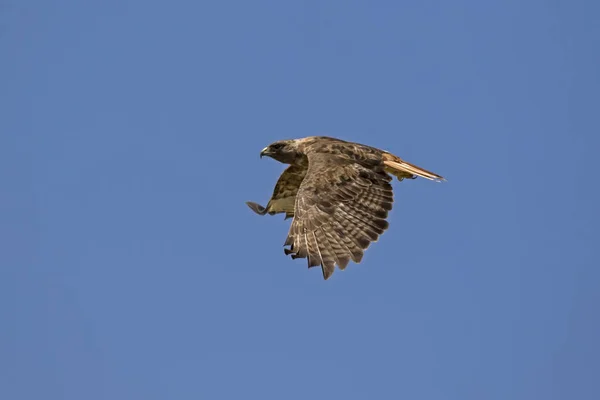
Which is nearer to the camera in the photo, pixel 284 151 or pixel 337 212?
pixel 337 212

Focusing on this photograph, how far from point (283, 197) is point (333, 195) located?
229cm

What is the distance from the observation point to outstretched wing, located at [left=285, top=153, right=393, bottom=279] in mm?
15688

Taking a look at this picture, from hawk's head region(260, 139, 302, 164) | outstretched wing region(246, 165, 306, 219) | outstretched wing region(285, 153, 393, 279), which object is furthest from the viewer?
hawk's head region(260, 139, 302, 164)

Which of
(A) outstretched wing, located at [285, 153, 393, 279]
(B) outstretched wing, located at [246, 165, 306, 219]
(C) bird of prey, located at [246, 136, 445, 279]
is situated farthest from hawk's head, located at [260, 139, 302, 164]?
(A) outstretched wing, located at [285, 153, 393, 279]

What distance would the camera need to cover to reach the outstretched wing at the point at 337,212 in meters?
15.7

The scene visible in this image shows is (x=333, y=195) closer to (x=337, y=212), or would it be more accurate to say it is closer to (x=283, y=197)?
(x=337, y=212)

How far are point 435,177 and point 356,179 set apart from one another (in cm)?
170

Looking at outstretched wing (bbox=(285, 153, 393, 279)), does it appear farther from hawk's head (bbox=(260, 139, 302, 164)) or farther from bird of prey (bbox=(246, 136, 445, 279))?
hawk's head (bbox=(260, 139, 302, 164))

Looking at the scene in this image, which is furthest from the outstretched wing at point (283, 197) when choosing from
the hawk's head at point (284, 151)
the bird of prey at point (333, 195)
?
the hawk's head at point (284, 151)

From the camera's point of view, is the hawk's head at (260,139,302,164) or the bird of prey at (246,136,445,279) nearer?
the bird of prey at (246,136,445,279)

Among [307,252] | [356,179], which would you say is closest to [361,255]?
[307,252]

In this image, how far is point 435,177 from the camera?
1830cm

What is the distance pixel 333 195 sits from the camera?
54.7 ft

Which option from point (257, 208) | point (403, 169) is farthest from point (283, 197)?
point (403, 169)
